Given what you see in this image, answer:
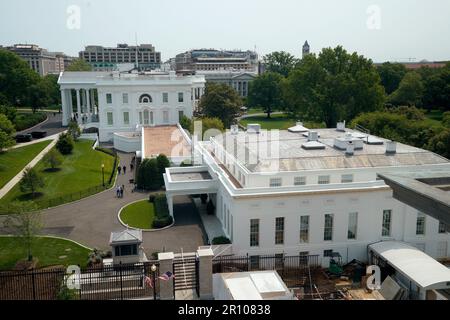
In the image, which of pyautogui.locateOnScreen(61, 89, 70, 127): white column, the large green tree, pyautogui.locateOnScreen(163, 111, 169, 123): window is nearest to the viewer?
the large green tree

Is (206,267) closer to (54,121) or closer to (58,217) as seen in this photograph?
(58,217)

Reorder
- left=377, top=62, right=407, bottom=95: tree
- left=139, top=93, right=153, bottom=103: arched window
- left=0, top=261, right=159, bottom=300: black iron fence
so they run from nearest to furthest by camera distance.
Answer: left=0, top=261, right=159, bottom=300: black iron fence → left=139, top=93, right=153, bottom=103: arched window → left=377, top=62, right=407, bottom=95: tree

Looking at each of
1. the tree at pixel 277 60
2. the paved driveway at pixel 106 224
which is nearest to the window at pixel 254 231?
the paved driveway at pixel 106 224

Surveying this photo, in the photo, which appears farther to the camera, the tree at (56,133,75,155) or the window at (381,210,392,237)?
the tree at (56,133,75,155)

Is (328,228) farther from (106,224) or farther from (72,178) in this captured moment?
(72,178)

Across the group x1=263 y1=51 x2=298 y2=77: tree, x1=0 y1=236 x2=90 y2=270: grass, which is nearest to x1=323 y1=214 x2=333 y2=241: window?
x1=0 y1=236 x2=90 y2=270: grass

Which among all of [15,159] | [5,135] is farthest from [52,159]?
[15,159]

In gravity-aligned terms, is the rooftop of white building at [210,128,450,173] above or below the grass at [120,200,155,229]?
above

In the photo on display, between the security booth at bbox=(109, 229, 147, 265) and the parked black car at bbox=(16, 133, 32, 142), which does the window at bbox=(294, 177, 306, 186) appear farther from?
the parked black car at bbox=(16, 133, 32, 142)
